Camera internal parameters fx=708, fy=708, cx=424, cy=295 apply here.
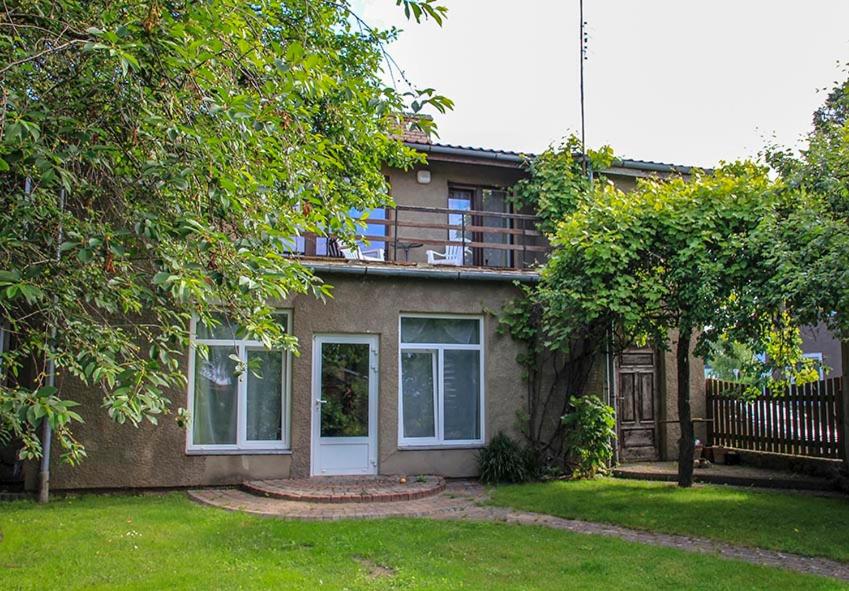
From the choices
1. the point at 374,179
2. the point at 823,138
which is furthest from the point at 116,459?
the point at 823,138

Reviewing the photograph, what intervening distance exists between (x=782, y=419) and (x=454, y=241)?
6.54 m

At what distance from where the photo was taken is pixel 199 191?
4930 millimetres

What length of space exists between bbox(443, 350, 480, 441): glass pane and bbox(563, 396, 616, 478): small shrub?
1.57 m

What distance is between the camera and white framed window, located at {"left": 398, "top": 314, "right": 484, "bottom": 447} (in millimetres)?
11984

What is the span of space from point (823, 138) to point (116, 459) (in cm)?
1045

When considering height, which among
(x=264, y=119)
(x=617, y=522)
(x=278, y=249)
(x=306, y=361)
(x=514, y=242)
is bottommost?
(x=617, y=522)

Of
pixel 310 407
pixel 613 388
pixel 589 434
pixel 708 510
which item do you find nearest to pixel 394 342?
pixel 310 407

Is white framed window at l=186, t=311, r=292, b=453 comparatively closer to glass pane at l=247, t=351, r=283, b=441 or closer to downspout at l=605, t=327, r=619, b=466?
glass pane at l=247, t=351, r=283, b=441

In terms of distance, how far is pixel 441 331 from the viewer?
1230cm

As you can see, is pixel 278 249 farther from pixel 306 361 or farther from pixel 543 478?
pixel 543 478

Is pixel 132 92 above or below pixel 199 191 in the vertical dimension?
above

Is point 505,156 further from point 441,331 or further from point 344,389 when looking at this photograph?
point 344,389

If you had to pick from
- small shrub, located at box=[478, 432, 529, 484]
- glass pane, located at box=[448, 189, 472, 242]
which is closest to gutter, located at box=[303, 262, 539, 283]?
glass pane, located at box=[448, 189, 472, 242]

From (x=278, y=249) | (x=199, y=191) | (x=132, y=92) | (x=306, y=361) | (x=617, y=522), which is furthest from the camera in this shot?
(x=306, y=361)
